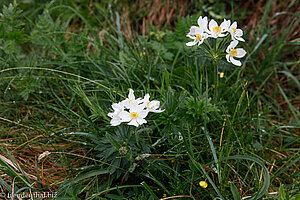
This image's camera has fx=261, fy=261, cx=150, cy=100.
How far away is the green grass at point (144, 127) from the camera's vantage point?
57.9 inches

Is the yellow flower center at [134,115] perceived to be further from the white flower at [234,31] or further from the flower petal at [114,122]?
the white flower at [234,31]

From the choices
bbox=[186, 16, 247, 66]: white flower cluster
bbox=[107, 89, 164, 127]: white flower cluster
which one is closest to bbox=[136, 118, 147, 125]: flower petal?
bbox=[107, 89, 164, 127]: white flower cluster

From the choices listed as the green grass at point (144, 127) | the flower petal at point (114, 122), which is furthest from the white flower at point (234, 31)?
the flower petal at point (114, 122)

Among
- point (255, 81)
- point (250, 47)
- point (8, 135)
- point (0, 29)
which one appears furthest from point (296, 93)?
point (0, 29)

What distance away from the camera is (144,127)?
1.41 m

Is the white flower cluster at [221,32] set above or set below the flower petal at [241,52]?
above

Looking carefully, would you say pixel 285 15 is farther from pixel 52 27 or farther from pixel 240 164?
pixel 52 27

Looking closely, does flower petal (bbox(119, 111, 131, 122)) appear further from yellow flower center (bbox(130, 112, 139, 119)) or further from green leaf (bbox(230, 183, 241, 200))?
green leaf (bbox(230, 183, 241, 200))

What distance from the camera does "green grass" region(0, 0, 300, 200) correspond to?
1.47 m

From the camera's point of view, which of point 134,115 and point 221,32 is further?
point 221,32

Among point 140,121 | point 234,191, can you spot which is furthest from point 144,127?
point 234,191

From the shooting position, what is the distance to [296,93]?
2.42 m

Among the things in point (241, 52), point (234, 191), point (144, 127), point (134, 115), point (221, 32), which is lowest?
point (234, 191)

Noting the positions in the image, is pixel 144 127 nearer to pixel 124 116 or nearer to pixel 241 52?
pixel 124 116
